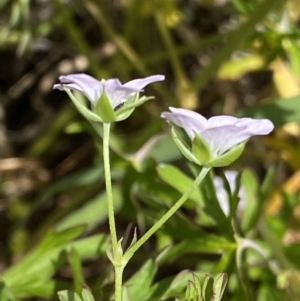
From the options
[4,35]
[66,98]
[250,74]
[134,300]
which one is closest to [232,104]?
[250,74]

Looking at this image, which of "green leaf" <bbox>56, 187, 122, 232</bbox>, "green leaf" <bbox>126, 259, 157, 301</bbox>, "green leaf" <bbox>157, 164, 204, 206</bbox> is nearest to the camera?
"green leaf" <bbox>126, 259, 157, 301</bbox>

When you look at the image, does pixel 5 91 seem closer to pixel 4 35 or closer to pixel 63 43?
pixel 63 43

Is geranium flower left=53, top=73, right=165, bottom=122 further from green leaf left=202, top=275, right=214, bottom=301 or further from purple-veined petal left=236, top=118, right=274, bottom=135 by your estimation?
green leaf left=202, top=275, right=214, bottom=301

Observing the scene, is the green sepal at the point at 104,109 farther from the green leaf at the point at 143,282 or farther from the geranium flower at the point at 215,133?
the green leaf at the point at 143,282

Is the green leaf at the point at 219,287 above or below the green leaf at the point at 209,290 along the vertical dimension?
above

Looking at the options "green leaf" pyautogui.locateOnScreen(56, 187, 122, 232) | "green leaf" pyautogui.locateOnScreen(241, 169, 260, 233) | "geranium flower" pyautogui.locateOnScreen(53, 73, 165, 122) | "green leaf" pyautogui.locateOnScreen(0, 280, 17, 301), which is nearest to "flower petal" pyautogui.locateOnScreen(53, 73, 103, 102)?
"geranium flower" pyautogui.locateOnScreen(53, 73, 165, 122)

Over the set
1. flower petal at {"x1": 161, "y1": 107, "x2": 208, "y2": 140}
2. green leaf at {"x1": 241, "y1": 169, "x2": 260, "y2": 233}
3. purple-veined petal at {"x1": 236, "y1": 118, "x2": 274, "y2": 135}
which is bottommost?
green leaf at {"x1": 241, "y1": 169, "x2": 260, "y2": 233}

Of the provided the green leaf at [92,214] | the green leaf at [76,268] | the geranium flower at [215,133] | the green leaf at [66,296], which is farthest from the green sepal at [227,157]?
the green leaf at [92,214]

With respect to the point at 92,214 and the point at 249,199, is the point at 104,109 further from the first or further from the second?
the point at 92,214
